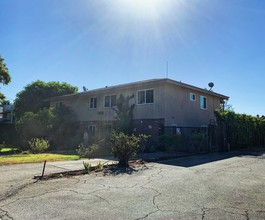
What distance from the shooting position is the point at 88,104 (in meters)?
27.7

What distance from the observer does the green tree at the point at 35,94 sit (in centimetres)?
4197

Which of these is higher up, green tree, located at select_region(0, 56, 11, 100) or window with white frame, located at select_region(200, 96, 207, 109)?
green tree, located at select_region(0, 56, 11, 100)

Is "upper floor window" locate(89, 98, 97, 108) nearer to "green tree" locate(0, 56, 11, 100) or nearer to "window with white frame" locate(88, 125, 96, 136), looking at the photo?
"window with white frame" locate(88, 125, 96, 136)

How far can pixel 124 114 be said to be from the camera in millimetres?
22391

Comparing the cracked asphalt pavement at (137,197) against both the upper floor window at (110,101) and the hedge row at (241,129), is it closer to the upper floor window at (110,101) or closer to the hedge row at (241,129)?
the hedge row at (241,129)

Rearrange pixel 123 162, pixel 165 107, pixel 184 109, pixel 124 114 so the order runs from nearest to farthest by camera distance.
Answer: pixel 123 162, pixel 165 107, pixel 124 114, pixel 184 109

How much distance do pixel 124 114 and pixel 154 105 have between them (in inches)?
116

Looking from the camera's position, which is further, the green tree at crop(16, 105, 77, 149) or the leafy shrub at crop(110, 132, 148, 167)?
the green tree at crop(16, 105, 77, 149)

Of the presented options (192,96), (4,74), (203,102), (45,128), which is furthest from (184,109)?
(4,74)

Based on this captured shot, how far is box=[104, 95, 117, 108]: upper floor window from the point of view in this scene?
80.9ft

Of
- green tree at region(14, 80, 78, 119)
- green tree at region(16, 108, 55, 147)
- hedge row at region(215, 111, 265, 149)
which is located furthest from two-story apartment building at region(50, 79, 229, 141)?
green tree at region(14, 80, 78, 119)

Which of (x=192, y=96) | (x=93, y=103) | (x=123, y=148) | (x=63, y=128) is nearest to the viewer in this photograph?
(x=123, y=148)

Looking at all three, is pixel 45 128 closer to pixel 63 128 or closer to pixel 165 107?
pixel 63 128

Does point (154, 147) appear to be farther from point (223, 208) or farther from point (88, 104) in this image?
point (223, 208)
